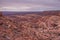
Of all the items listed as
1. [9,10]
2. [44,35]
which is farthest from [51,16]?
[9,10]

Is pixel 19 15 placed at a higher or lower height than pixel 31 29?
higher

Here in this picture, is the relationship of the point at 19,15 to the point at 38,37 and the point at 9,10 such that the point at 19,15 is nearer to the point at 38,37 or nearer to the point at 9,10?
the point at 9,10

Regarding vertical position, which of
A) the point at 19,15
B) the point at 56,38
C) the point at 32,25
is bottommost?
the point at 56,38

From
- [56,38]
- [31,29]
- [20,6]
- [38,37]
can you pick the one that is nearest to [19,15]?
[20,6]

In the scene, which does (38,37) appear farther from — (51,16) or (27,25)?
(51,16)

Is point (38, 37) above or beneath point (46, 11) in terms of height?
beneath

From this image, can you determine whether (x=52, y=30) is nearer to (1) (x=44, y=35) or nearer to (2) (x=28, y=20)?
(1) (x=44, y=35)
